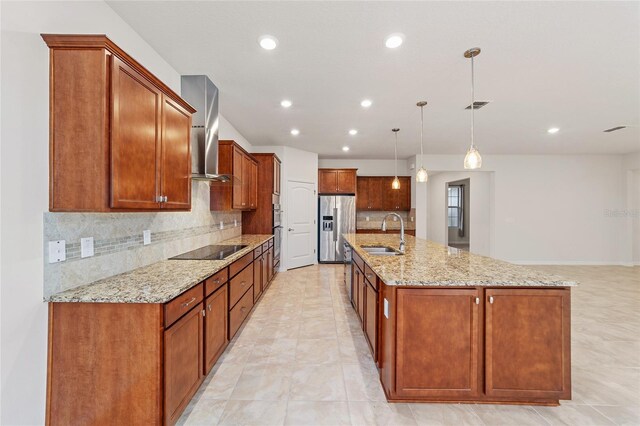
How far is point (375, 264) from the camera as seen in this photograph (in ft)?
7.63

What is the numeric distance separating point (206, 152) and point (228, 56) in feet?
3.11

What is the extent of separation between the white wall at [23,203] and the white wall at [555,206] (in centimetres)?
664

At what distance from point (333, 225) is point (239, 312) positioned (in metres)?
4.14

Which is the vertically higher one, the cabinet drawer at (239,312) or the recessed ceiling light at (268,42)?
the recessed ceiling light at (268,42)

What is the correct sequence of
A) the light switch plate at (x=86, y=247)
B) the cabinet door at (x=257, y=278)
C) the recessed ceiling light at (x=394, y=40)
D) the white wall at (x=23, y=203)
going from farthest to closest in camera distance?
the cabinet door at (x=257, y=278), the recessed ceiling light at (x=394, y=40), the light switch plate at (x=86, y=247), the white wall at (x=23, y=203)

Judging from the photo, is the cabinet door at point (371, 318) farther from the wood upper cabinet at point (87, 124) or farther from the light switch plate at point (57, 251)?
the light switch plate at point (57, 251)

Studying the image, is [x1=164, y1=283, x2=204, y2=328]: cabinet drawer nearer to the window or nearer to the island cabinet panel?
the island cabinet panel

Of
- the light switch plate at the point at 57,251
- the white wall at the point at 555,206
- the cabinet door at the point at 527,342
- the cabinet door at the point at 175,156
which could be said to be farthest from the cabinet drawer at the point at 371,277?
the white wall at the point at 555,206

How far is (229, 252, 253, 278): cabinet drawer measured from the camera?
269cm

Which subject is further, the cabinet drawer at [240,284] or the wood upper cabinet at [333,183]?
the wood upper cabinet at [333,183]

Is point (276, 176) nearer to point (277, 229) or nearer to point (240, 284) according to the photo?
point (277, 229)

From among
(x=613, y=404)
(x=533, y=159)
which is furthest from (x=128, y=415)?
(x=533, y=159)

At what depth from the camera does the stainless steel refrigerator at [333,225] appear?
6852 millimetres

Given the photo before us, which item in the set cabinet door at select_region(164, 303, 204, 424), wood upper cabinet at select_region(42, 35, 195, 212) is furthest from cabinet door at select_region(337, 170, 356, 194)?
wood upper cabinet at select_region(42, 35, 195, 212)
